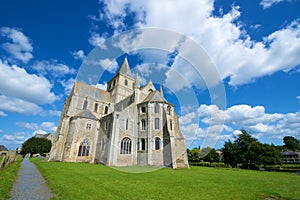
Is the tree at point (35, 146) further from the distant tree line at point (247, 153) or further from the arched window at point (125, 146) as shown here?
the distant tree line at point (247, 153)

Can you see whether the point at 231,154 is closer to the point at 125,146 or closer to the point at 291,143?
the point at 125,146

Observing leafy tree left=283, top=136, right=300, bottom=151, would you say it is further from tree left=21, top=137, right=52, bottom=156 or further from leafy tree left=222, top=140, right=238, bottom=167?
tree left=21, top=137, right=52, bottom=156

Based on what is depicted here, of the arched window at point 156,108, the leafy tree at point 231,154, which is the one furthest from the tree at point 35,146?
the leafy tree at point 231,154

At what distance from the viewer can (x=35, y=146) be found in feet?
194

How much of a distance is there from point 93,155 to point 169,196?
26381 millimetres

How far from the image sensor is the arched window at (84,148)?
28806mm

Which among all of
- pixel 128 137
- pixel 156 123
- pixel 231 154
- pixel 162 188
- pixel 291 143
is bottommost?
pixel 162 188

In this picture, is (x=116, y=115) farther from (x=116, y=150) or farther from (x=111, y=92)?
(x=111, y=92)

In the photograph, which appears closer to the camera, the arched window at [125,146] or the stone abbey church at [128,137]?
the stone abbey church at [128,137]

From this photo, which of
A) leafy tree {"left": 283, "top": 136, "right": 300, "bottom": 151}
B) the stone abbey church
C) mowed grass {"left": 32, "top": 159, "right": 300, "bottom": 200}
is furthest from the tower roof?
leafy tree {"left": 283, "top": 136, "right": 300, "bottom": 151}

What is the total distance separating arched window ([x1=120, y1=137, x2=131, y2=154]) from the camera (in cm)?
2581

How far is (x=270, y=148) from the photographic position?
31.9m

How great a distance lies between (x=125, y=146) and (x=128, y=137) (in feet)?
5.34

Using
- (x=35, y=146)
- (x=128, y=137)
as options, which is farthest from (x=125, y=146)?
(x=35, y=146)
